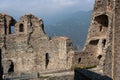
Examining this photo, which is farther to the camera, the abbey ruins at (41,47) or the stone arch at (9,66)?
the stone arch at (9,66)

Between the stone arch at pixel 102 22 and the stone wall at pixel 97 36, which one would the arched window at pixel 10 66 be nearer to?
the stone wall at pixel 97 36

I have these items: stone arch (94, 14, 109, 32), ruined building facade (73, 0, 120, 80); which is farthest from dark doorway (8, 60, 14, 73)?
stone arch (94, 14, 109, 32)

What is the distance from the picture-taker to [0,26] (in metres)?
44.4

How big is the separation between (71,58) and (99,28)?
155 inches

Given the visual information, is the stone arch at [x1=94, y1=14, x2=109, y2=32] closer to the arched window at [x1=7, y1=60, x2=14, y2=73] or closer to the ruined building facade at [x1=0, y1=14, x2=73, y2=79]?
the ruined building facade at [x1=0, y1=14, x2=73, y2=79]

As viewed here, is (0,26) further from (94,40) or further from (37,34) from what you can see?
(94,40)

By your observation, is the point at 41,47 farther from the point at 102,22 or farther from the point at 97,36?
the point at 102,22

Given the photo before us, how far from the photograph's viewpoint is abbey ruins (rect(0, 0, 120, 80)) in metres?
40.2

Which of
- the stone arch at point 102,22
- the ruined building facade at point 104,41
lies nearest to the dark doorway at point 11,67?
the ruined building facade at point 104,41

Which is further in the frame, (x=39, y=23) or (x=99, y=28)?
(x=39, y=23)

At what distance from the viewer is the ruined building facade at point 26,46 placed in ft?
145

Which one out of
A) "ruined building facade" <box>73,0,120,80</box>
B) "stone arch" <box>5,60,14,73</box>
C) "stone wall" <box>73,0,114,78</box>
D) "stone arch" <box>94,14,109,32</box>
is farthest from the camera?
"stone arch" <box>5,60,14,73</box>

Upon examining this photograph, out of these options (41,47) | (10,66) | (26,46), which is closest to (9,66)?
(10,66)

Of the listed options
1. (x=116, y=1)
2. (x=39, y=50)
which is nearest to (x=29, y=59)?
(x=39, y=50)
